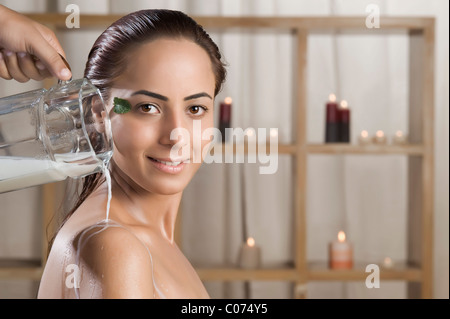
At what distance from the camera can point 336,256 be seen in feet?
5.14

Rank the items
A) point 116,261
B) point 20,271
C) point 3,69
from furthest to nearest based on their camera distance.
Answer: point 20,271 → point 3,69 → point 116,261

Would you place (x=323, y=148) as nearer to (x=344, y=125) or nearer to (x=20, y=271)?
(x=344, y=125)

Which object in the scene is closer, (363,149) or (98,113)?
(98,113)

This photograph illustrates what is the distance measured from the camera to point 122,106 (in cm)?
71

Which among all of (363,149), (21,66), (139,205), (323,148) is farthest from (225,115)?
(21,66)

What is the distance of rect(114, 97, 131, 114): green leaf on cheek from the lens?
0.71m

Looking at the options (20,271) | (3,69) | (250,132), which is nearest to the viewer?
(3,69)

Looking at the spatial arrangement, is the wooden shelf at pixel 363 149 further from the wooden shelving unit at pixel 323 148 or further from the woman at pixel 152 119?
the woman at pixel 152 119

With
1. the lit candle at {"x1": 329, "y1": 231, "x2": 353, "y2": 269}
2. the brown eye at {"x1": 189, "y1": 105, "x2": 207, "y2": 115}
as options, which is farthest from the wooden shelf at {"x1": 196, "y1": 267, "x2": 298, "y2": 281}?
the brown eye at {"x1": 189, "y1": 105, "x2": 207, "y2": 115}

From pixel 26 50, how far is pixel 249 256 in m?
1.04

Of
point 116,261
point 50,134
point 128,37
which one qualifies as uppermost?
point 128,37

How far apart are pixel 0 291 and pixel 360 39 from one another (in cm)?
126
